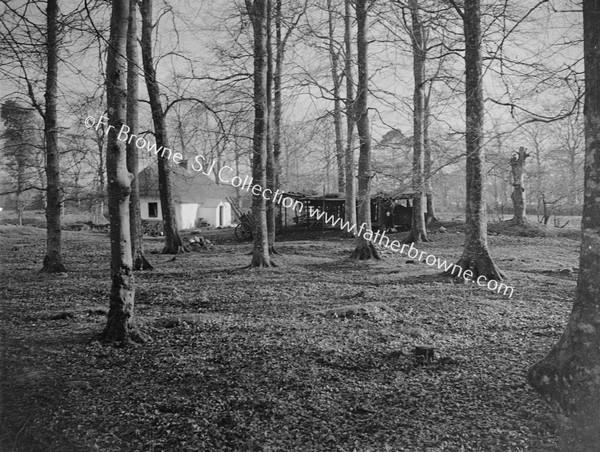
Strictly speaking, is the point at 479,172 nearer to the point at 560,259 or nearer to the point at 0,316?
the point at 560,259

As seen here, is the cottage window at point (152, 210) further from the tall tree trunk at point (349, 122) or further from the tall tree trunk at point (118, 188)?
the tall tree trunk at point (118, 188)

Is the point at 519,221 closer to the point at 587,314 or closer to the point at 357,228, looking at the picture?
the point at 357,228

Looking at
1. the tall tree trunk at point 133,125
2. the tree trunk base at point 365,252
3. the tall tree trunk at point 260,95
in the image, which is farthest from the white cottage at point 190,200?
the tall tree trunk at point 260,95

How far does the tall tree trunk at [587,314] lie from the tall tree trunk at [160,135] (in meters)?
11.7

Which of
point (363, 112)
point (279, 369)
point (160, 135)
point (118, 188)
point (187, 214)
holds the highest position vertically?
point (363, 112)

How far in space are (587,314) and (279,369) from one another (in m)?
2.68

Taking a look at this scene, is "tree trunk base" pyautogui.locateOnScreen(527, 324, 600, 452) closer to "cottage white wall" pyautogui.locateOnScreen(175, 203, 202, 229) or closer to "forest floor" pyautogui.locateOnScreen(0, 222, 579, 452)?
"forest floor" pyautogui.locateOnScreen(0, 222, 579, 452)

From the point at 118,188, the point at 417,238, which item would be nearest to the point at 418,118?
the point at 417,238

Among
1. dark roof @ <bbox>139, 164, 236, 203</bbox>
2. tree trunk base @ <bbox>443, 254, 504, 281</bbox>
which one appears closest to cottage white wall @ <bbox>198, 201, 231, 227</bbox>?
dark roof @ <bbox>139, 164, 236, 203</bbox>

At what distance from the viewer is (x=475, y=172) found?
9.23m

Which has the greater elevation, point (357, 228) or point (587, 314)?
point (357, 228)

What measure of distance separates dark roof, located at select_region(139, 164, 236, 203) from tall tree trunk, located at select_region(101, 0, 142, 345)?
26351 millimetres

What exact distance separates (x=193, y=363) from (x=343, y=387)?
62.7 inches

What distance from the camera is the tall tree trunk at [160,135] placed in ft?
44.1
